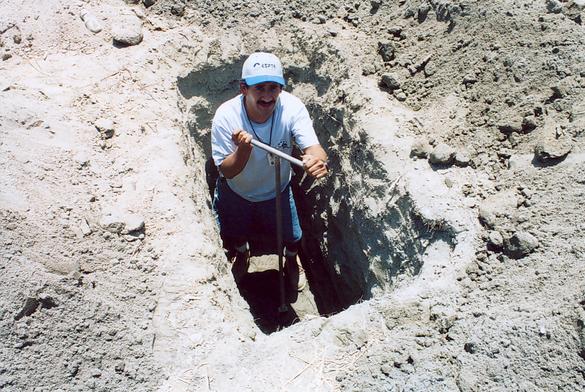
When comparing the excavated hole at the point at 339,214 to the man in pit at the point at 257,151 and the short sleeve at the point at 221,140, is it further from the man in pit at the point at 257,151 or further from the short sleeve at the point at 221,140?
the short sleeve at the point at 221,140

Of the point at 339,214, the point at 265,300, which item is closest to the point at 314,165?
the point at 339,214

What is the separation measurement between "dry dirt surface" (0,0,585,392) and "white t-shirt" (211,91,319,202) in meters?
0.33

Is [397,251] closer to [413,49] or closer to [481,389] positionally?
[481,389]

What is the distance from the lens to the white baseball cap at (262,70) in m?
3.63

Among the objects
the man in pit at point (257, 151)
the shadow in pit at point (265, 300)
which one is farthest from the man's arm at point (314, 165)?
the shadow in pit at point (265, 300)

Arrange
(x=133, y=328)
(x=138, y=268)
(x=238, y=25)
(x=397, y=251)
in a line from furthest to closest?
1. (x=238, y=25)
2. (x=397, y=251)
3. (x=138, y=268)
4. (x=133, y=328)

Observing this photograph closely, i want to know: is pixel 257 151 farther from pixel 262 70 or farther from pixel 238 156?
pixel 262 70

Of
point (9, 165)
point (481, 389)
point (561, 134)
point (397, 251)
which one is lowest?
point (481, 389)

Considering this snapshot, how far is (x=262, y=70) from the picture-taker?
3.64 m

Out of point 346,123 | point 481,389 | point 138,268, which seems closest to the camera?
point 481,389

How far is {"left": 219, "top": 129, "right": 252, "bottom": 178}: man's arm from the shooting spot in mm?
3641

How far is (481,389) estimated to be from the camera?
259 centimetres

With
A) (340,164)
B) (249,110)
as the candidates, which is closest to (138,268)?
(249,110)

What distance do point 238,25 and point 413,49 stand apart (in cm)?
165
